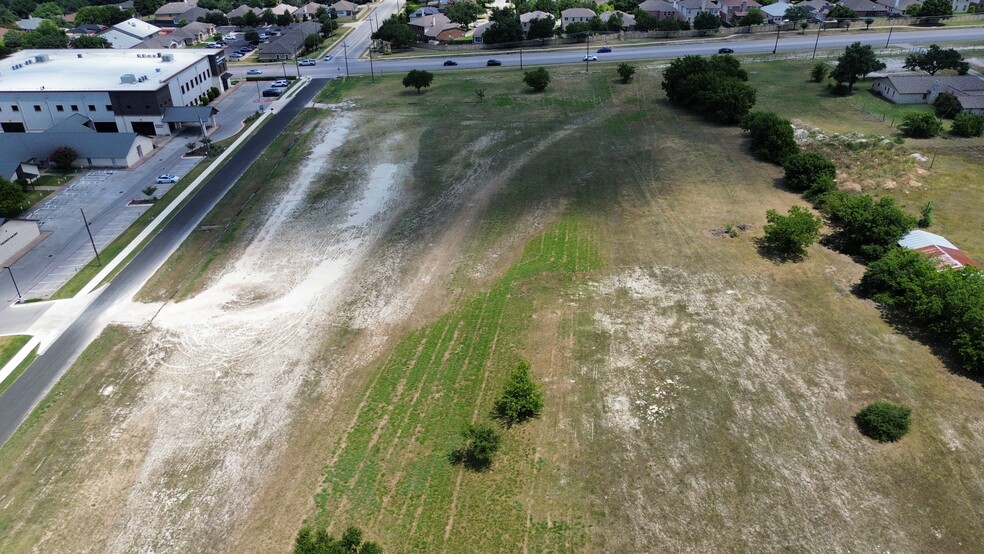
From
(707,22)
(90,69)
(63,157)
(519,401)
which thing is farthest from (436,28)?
(519,401)

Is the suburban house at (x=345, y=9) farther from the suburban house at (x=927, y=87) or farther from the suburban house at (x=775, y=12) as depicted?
the suburban house at (x=927, y=87)

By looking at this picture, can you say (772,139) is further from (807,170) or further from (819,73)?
(819,73)

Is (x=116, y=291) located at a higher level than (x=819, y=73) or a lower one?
lower

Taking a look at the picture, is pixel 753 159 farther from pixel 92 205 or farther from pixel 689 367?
pixel 92 205

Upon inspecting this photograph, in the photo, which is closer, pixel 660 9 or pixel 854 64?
pixel 854 64

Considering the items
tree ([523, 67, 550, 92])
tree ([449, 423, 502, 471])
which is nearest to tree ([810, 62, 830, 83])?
tree ([523, 67, 550, 92])

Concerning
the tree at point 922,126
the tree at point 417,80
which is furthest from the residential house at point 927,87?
the tree at point 417,80
